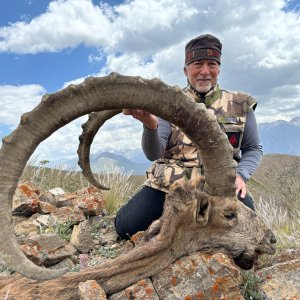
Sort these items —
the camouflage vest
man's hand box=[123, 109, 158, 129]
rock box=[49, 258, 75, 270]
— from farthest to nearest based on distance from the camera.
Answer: the camouflage vest → rock box=[49, 258, 75, 270] → man's hand box=[123, 109, 158, 129]

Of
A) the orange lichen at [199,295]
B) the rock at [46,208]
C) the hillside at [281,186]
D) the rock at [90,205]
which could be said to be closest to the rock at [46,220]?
the rock at [46,208]

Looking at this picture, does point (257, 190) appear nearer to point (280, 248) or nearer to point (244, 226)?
point (280, 248)

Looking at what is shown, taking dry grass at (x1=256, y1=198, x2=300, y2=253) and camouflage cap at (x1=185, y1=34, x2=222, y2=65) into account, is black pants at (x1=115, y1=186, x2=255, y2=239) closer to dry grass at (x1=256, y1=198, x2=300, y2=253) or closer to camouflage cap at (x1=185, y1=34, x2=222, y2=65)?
dry grass at (x1=256, y1=198, x2=300, y2=253)

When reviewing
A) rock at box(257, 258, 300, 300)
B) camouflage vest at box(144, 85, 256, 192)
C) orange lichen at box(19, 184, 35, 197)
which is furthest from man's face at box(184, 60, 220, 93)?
orange lichen at box(19, 184, 35, 197)

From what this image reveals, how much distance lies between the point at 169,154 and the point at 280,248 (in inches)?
102

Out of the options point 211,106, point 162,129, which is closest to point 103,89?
point 162,129

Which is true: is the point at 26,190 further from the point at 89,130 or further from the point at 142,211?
the point at 89,130

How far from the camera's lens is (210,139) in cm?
387

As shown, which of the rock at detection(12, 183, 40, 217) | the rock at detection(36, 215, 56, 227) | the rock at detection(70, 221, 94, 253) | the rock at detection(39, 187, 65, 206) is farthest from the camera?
the rock at detection(39, 187, 65, 206)

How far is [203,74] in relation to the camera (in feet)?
20.9

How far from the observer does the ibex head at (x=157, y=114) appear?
10.3 ft

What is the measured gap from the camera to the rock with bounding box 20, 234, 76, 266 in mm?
5242

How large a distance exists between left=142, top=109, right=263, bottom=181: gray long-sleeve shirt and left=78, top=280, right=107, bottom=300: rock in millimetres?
2037

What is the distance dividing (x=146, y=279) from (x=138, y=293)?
0.58 feet
